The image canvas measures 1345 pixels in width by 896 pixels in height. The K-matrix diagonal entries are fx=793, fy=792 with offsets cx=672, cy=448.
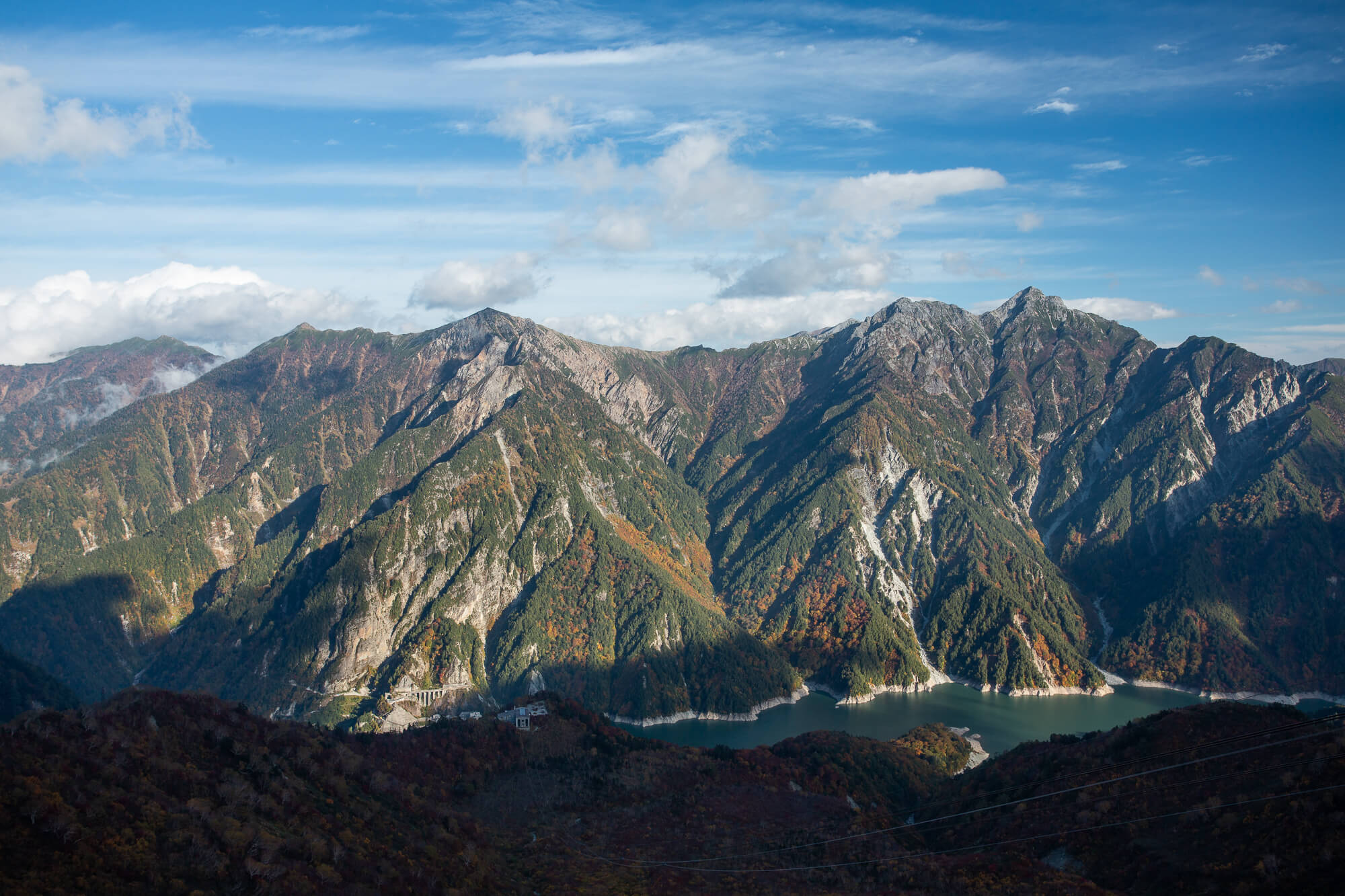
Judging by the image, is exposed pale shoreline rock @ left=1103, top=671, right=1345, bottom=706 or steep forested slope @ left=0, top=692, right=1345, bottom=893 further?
exposed pale shoreline rock @ left=1103, top=671, right=1345, bottom=706

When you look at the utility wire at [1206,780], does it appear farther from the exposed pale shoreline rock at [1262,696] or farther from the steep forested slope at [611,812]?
the exposed pale shoreline rock at [1262,696]

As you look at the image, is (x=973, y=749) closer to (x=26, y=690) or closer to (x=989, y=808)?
(x=989, y=808)

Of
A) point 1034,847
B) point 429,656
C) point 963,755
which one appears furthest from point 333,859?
point 429,656

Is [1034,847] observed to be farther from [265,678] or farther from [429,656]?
[265,678]

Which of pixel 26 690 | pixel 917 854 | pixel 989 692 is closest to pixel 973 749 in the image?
pixel 989 692

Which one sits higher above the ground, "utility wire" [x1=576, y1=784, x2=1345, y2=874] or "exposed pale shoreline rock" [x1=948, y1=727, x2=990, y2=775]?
"utility wire" [x1=576, y1=784, x2=1345, y2=874]

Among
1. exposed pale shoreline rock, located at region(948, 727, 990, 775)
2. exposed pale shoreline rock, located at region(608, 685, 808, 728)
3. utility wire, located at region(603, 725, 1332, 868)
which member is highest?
utility wire, located at region(603, 725, 1332, 868)

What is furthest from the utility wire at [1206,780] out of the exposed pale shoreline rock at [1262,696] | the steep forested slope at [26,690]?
the steep forested slope at [26,690]

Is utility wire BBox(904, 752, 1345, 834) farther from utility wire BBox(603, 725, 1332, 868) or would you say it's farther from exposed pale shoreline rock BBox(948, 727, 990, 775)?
exposed pale shoreline rock BBox(948, 727, 990, 775)

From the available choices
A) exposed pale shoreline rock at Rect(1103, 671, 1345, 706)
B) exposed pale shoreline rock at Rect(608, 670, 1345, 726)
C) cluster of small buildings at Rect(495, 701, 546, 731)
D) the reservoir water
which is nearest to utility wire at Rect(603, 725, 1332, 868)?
cluster of small buildings at Rect(495, 701, 546, 731)
